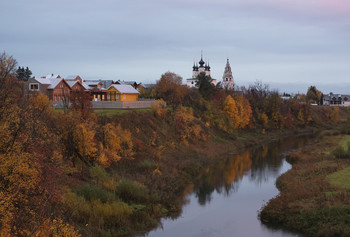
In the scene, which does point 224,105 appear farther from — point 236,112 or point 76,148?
point 76,148

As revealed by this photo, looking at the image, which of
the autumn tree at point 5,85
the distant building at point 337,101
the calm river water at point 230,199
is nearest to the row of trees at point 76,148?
the autumn tree at point 5,85

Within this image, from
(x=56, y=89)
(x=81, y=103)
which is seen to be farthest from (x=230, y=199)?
(x=56, y=89)

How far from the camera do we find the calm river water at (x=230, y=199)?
28419 millimetres

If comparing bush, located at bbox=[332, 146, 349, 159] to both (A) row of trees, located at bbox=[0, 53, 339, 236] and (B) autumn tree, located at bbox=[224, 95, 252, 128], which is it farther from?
(B) autumn tree, located at bbox=[224, 95, 252, 128]

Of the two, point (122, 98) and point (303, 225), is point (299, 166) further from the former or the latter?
point (122, 98)

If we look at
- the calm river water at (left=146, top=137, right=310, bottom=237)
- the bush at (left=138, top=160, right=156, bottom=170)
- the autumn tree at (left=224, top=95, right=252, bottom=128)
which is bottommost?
the calm river water at (left=146, top=137, right=310, bottom=237)

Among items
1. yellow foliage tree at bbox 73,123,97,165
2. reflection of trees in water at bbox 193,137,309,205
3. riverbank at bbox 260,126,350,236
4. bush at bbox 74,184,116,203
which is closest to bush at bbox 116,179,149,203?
bush at bbox 74,184,116,203

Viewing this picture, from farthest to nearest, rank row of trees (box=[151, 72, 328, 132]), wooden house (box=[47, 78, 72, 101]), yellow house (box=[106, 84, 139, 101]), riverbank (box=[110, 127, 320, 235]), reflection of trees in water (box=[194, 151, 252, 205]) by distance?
1. row of trees (box=[151, 72, 328, 132])
2. wooden house (box=[47, 78, 72, 101])
3. yellow house (box=[106, 84, 139, 101])
4. reflection of trees in water (box=[194, 151, 252, 205])
5. riverbank (box=[110, 127, 320, 235])

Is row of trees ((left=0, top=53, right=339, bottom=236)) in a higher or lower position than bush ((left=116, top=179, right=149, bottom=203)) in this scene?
higher

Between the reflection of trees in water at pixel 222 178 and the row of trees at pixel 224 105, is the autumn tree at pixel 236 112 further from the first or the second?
the reflection of trees in water at pixel 222 178

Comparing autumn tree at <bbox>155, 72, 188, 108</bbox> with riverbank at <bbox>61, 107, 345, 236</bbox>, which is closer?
riverbank at <bbox>61, 107, 345, 236</bbox>

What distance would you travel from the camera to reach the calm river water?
93.2 feet

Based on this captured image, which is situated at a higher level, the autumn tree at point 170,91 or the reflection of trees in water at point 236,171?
the autumn tree at point 170,91

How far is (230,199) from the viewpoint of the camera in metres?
37.2
